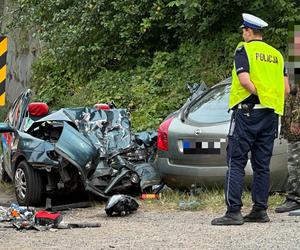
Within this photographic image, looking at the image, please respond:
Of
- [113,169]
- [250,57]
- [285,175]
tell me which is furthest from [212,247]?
[113,169]

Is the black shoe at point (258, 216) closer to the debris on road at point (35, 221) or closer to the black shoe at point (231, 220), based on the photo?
the black shoe at point (231, 220)

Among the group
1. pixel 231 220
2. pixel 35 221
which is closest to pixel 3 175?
pixel 35 221

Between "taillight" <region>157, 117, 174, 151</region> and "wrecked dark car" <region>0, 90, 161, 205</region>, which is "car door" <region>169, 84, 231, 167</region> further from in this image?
"wrecked dark car" <region>0, 90, 161, 205</region>

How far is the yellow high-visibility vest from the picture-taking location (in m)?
6.21

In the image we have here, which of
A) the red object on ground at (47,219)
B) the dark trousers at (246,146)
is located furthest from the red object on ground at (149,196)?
the dark trousers at (246,146)

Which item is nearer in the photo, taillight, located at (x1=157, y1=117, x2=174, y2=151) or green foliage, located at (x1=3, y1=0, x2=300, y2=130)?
taillight, located at (x1=157, y1=117, x2=174, y2=151)

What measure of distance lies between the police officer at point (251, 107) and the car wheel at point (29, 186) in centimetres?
280

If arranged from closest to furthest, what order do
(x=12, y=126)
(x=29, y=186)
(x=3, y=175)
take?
(x=29, y=186), (x=12, y=126), (x=3, y=175)

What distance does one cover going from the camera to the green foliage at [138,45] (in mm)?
12398

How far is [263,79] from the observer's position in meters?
6.23

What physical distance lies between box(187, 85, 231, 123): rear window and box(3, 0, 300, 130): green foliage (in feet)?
10.3

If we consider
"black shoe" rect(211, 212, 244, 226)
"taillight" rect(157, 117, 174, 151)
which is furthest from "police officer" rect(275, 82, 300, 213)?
"taillight" rect(157, 117, 174, 151)

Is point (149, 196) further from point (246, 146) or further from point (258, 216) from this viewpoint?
point (246, 146)

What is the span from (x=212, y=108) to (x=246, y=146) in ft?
6.73
